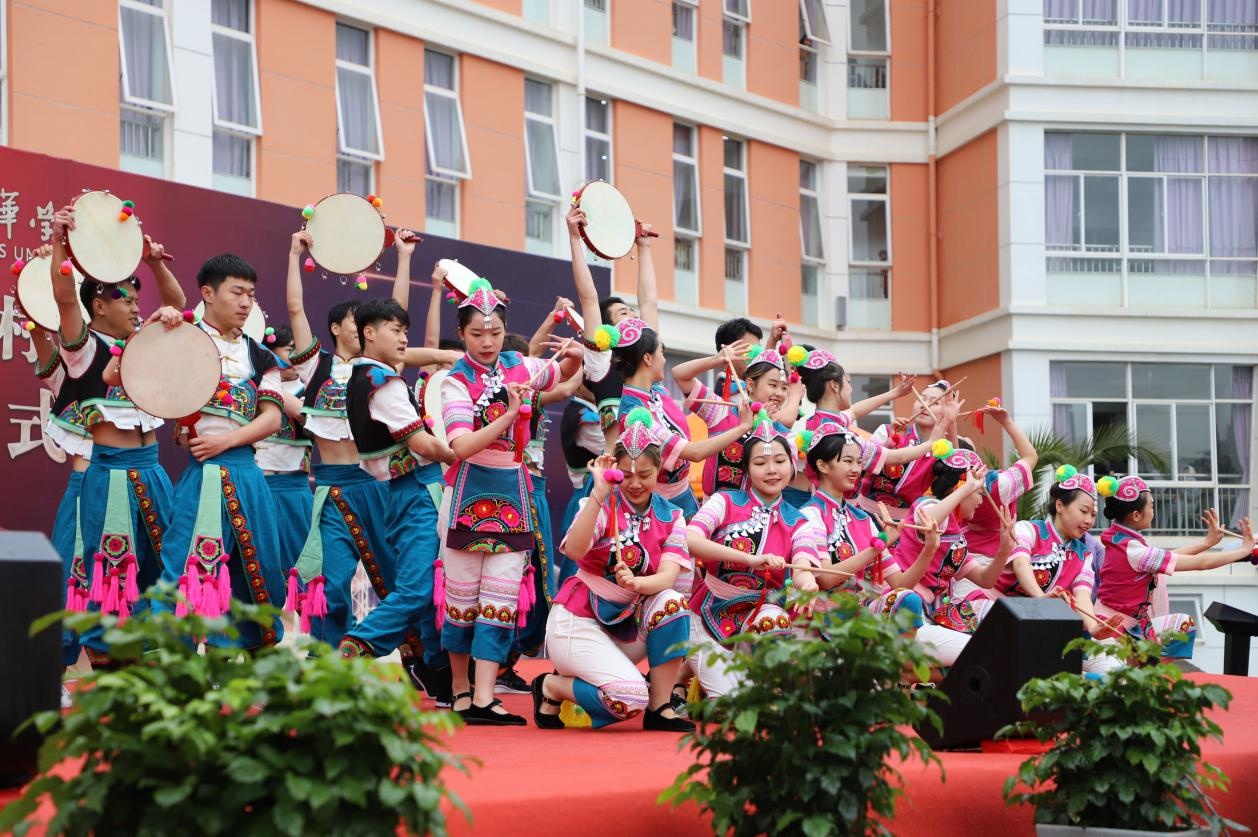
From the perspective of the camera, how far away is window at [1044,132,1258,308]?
15672mm

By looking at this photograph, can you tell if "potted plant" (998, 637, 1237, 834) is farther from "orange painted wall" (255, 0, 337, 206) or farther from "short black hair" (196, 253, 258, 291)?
"orange painted wall" (255, 0, 337, 206)

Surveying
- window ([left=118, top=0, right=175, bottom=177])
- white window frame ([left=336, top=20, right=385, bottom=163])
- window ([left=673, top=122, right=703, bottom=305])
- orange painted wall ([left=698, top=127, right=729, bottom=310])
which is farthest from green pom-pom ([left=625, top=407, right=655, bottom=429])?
orange painted wall ([left=698, top=127, right=729, bottom=310])

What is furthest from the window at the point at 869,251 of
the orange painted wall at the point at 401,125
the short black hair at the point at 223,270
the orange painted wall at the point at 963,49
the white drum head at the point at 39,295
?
the short black hair at the point at 223,270

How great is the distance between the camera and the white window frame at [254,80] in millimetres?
11164

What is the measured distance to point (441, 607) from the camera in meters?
5.64

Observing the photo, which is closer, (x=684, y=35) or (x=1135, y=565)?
(x=1135, y=565)

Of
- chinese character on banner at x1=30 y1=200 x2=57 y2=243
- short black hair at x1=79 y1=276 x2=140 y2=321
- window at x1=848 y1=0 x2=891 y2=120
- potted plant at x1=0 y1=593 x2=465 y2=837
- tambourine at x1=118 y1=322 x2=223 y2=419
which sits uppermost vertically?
window at x1=848 y1=0 x2=891 y2=120

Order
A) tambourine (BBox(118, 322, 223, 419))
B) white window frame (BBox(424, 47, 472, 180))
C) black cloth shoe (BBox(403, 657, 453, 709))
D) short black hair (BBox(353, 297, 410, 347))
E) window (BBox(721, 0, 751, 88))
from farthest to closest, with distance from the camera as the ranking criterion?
1. window (BBox(721, 0, 751, 88))
2. white window frame (BBox(424, 47, 472, 180))
3. black cloth shoe (BBox(403, 657, 453, 709))
4. short black hair (BBox(353, 297, 410, 347))
5. tambourine (BBox(118, 322, 223, 419))

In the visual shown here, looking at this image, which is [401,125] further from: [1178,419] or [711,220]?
[1178,419]

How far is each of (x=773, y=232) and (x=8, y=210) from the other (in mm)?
9814

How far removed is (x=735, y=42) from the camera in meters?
15.8

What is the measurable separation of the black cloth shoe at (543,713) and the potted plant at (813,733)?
6.17 ft

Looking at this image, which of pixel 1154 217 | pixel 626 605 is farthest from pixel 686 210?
pixel 626 605

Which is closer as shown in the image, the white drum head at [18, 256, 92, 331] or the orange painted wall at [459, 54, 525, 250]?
the white drum head at [18, 256, 92, 331]
